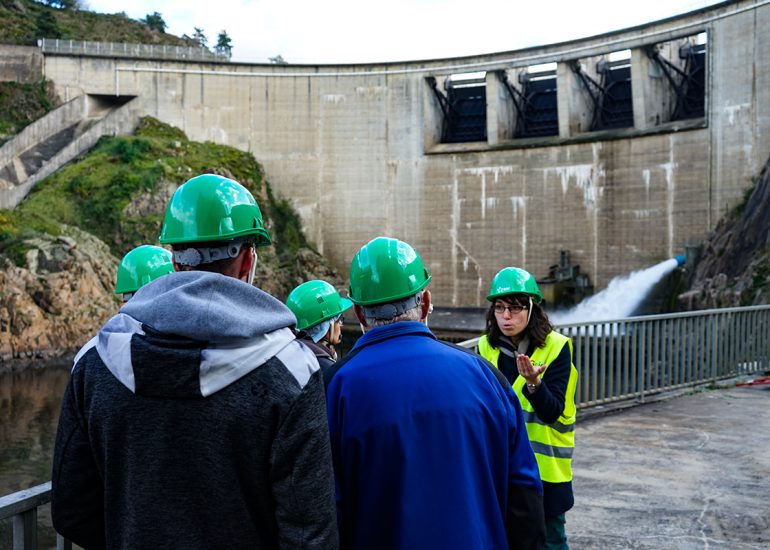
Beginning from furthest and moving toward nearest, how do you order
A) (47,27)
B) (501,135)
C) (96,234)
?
(47,27) → (501,135) → (96,234)

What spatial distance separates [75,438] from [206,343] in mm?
442

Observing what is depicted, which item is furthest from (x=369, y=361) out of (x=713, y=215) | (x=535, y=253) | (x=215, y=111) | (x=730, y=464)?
(x=215, y=111)

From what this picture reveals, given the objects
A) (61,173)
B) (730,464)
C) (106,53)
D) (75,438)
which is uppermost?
(106,53)

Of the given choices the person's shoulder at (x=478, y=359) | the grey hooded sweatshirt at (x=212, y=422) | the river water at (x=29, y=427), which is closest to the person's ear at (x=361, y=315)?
the person's shoulder at (x=478, y=359)

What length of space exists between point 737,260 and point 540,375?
788 inches

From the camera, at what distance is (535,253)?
31.7 meters

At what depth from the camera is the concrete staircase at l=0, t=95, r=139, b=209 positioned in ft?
105

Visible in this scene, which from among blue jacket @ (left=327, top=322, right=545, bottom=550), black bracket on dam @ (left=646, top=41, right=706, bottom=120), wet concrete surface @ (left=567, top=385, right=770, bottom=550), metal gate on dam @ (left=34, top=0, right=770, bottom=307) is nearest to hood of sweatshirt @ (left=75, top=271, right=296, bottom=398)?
blue jacket @ (left=327, top=322, right=545, bottom=550)

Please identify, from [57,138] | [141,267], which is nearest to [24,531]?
[141,267]

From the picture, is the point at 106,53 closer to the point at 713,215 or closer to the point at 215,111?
the point at 215,111

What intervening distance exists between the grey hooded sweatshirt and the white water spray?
2527 cm

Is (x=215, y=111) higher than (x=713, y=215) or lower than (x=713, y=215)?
higher

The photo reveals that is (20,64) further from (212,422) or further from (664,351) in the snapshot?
(212,422)

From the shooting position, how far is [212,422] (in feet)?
5.65
